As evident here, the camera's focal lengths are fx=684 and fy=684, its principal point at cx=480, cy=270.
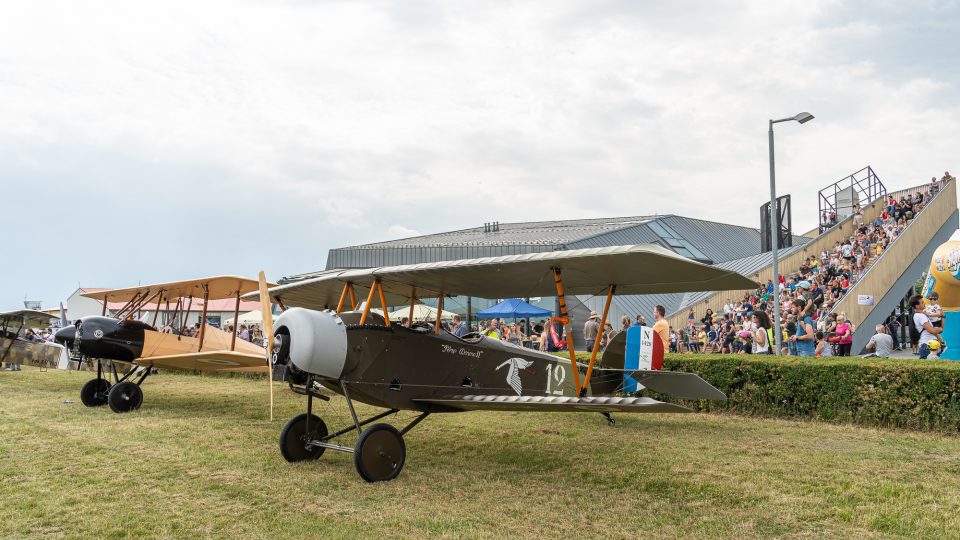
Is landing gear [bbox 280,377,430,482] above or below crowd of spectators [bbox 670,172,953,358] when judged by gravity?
below

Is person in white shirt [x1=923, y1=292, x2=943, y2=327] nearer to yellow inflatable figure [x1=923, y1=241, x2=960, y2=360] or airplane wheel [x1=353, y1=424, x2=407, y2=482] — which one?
yellow inflatable figure [x1=923, y1=241, x2=960, y2=360]

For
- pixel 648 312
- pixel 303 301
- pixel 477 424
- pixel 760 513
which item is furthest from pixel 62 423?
pixel 648 312

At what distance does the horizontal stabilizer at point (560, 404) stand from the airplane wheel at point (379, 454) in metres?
0.70

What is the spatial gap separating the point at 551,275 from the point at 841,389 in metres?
4.96

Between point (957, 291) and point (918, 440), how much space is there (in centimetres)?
563

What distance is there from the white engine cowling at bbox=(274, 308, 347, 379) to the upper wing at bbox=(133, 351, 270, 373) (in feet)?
15.4

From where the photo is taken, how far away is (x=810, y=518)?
17.8 feet

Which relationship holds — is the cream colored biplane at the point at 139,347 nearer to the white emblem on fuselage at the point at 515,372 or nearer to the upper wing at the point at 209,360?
the upper wing at the point at 209,360

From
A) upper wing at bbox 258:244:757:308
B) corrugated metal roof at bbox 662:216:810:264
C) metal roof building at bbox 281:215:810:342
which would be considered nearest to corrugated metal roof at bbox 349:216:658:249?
metal roof building at bbox 281:215:810:342

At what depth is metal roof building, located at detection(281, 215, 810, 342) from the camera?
101 ft

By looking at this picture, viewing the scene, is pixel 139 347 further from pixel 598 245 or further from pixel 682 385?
pixel 598 245

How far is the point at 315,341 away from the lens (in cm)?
656

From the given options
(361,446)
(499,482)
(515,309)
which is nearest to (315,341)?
(361,446)

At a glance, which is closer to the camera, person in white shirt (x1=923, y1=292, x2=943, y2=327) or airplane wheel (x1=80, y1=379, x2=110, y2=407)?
airplane wheel (x1=80, y1=379, x2=110, y2=407)
